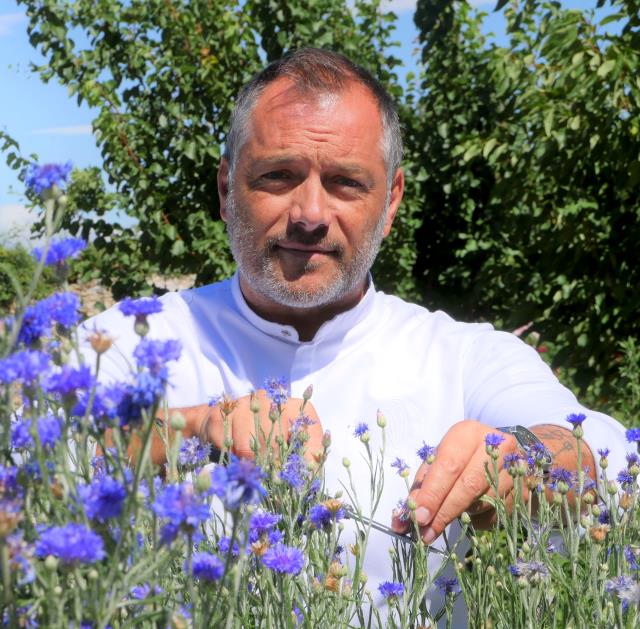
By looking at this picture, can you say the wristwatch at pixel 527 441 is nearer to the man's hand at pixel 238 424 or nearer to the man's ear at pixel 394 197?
the man's hand at pixel 238 424

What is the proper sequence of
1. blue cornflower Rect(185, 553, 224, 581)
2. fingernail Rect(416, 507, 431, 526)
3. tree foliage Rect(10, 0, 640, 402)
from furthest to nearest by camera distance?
tree foliage Rect(10, 0, 640, 402) < fingernail Rect(416, 507, 431, 526) < blue cornflower Rect(185, 553, 224, 581)

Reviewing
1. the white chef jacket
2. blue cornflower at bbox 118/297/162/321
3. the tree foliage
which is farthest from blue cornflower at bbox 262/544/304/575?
the tree foliage

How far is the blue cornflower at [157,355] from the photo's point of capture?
0.64 metres

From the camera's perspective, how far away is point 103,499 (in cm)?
61

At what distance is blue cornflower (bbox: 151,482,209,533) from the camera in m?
0.58

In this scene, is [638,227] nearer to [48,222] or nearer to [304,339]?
[304,339]

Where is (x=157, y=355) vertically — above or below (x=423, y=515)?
above

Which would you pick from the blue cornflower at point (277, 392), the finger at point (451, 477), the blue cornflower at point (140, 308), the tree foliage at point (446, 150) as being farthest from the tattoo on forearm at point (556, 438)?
the tree foliage at point (446, 150)

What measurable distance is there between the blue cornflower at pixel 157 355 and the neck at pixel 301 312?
5.17 ft

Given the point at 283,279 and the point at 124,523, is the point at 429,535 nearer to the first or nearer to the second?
the point at 124,523

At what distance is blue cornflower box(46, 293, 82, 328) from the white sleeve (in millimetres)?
1183

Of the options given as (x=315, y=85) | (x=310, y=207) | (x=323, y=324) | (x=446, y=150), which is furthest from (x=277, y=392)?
(x=446, y=150)

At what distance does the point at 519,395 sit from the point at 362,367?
1.62 ft

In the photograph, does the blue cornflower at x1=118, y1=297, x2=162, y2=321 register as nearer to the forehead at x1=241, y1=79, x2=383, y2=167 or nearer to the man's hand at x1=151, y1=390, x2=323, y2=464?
the man's hand at x1=151, y1=390, x2=323, y2=464
